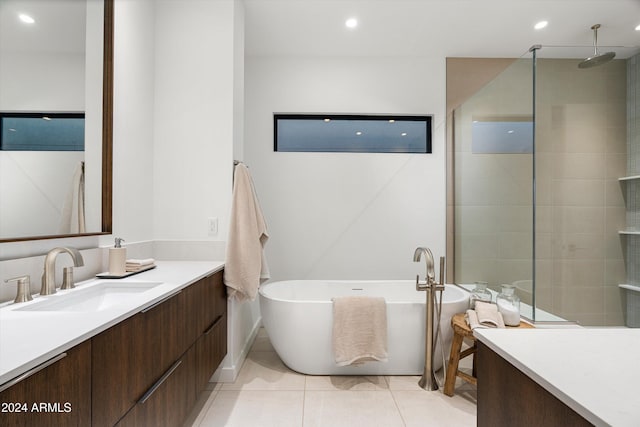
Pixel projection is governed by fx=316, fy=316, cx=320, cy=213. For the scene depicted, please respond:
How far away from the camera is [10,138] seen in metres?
1.16

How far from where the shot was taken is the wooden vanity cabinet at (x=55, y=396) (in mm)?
592

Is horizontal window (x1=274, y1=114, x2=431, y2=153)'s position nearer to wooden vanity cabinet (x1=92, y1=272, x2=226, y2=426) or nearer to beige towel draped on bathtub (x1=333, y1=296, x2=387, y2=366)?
beige towel draped on bathtub (x1=333, y1=296, x2=387, y2=366)

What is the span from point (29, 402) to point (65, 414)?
12 cm

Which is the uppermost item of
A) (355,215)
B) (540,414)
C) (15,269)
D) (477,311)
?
(355,215)

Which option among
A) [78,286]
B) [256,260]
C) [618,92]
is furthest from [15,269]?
[618,92]

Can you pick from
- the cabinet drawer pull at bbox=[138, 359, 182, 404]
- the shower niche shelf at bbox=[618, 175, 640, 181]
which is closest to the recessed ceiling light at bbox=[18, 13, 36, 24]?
the cabinet drawer pull at bbox=[138, 359, 182, 404]

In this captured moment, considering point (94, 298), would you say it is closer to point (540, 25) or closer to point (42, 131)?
point (42, 131)

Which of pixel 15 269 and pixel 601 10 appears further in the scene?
pixel 601 10

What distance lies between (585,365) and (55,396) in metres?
1.08

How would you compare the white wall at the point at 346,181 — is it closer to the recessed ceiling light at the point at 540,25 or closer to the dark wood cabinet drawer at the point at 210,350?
the recessed ceiling light at the point at 540,25

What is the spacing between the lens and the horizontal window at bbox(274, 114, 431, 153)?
3250mm

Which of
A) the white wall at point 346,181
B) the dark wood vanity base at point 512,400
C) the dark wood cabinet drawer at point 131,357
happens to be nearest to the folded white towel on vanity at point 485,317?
the white wall at point 346,181

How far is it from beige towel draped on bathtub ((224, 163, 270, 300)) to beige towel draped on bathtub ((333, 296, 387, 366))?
23.2 inches

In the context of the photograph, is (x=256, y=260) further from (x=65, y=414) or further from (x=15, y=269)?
(x=65, y=414)
